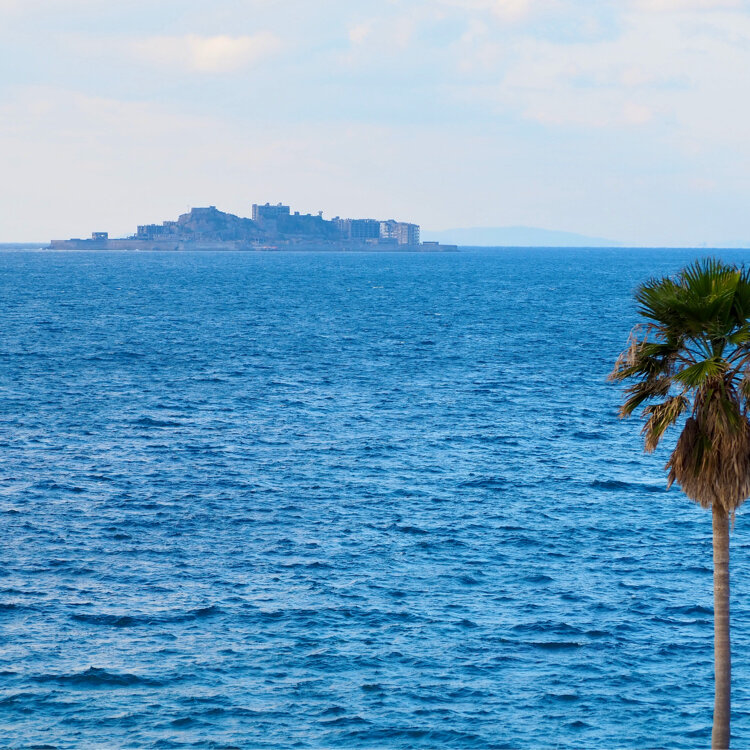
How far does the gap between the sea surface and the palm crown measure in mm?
13916

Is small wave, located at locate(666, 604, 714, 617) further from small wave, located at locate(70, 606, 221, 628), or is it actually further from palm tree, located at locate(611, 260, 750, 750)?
palm tree, located at locate(611, 260, 750, 750)

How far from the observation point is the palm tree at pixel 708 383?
1881cm

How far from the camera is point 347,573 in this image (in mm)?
43219

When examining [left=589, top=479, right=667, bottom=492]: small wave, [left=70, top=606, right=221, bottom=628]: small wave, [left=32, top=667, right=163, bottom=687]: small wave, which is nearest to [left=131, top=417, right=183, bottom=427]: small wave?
[left=589, top=479, right=667, bottom=492]: small wave

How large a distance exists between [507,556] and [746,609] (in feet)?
33.7

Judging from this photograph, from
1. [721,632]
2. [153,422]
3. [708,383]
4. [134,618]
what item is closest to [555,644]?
[134,618]

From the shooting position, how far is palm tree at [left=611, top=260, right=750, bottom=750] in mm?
18812

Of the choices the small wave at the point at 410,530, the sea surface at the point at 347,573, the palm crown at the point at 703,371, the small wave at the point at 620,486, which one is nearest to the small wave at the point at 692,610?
the sea surface at the point at 347,573

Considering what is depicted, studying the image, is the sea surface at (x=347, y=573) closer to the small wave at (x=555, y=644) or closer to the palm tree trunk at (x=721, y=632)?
the small wave at (x=555, y=644)

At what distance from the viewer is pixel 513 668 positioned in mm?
34844

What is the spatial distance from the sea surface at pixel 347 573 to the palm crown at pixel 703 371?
1392 cm

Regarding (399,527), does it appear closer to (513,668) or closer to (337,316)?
(513,668)

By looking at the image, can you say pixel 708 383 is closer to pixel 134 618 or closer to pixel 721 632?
pixel 721 632

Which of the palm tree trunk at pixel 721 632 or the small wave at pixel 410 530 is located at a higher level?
the palm tree trunk at pixel 721 632
